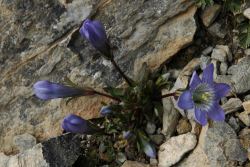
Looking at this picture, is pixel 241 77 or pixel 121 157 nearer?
pixel 241 77

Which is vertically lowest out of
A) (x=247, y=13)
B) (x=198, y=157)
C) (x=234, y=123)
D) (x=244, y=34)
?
(x=198, y=157)

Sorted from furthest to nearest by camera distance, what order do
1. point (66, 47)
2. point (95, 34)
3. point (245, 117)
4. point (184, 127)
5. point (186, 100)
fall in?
point (66, 47), point (184, 127), point (245, 117), point (95, 34), point (186, 100)

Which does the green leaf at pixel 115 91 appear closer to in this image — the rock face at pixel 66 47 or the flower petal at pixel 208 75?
the rock face at pixel 66 47

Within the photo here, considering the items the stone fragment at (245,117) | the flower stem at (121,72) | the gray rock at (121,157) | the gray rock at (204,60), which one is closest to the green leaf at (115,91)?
the flower stem at (121,72)

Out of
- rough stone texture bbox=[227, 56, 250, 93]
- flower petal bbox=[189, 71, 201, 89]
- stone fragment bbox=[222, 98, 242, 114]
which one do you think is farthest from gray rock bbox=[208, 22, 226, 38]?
flower petal bbox=[189, 71, 201, 89]

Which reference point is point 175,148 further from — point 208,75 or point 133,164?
point 208,75

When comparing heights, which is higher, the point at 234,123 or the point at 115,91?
the point at 115,91

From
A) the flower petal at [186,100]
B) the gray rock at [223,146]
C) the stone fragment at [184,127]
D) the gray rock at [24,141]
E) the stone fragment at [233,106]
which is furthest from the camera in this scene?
the gray rock at [24,141]

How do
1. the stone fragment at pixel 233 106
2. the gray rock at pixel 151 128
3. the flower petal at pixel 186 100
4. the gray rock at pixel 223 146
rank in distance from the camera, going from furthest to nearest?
the gray rock at pixel 151 128, the stone fragment at pixel 233 106, the gray rock at pixel 223 146, the flower petal at pixel 186 100

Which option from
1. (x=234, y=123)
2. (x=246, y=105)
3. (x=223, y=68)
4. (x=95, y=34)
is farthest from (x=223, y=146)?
(x=95, y=34)
